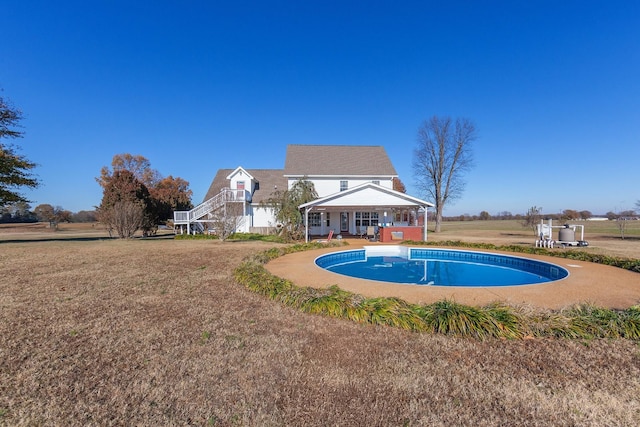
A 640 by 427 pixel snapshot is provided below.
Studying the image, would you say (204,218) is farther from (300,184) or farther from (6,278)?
(6,278)

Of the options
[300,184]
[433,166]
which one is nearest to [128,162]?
[300,184]

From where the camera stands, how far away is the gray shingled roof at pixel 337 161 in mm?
26703

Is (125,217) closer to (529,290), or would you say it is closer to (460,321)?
(460,321)

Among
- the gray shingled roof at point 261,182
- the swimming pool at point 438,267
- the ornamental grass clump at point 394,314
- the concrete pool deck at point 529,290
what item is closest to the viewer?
the ornamental grass clump at point 394,314

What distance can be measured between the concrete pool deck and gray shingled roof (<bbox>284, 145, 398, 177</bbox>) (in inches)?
672

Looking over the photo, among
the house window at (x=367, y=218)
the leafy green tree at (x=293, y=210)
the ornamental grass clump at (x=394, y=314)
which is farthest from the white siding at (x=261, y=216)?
the ornamental grass clump at (x=394, y=314)

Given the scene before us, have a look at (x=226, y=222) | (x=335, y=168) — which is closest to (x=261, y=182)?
(x=335, y=168)

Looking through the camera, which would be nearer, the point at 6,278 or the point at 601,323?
the point at 601,323

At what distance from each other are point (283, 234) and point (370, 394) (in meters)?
18.6

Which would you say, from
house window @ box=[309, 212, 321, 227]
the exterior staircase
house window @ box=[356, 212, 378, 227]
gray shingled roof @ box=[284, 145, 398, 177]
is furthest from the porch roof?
the exterior staircase

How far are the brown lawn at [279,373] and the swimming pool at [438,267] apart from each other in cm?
607

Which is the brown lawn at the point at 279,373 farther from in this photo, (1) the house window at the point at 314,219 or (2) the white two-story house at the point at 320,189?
(1) the house window at the point at 314,219

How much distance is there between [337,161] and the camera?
92.0 ft

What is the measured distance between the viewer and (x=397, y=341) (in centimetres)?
480
